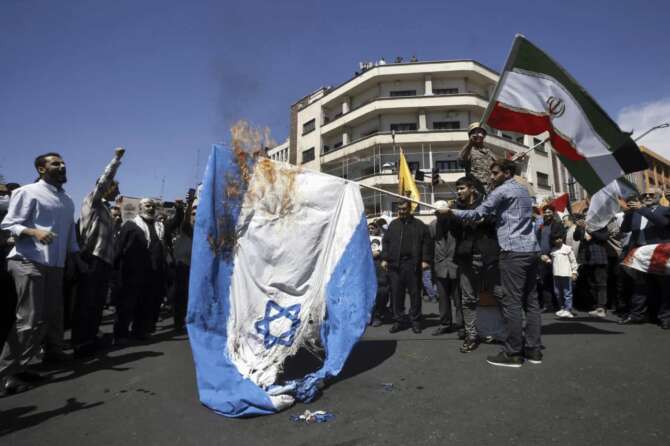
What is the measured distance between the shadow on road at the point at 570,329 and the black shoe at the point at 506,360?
1.75 meters

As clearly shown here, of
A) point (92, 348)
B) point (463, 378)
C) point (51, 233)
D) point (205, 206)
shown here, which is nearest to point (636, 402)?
point (463, 378)

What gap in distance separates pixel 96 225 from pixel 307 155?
32097 mm

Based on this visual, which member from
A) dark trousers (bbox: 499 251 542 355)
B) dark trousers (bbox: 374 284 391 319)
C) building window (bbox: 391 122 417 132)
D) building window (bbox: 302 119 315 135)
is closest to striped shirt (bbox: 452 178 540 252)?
dark trousers (bbox: 499 251 542 355)

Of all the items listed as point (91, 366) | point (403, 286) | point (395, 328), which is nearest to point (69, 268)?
point (91, 366)

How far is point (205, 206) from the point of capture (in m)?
3.04

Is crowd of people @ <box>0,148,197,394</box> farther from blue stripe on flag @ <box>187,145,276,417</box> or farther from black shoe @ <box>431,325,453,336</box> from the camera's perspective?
black shoe @ <box>431,325,453,336</box>

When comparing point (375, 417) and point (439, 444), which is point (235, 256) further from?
point (439, 444)

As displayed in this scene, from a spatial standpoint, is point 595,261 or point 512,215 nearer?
point 512,215

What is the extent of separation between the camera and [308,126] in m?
36.3

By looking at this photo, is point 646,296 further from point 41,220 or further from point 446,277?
point 41,220

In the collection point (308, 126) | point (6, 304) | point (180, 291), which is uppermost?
point (308, 126)

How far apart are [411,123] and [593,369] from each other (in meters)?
28.3

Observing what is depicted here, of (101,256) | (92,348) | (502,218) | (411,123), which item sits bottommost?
(92,348)

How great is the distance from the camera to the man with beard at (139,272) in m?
5.10
